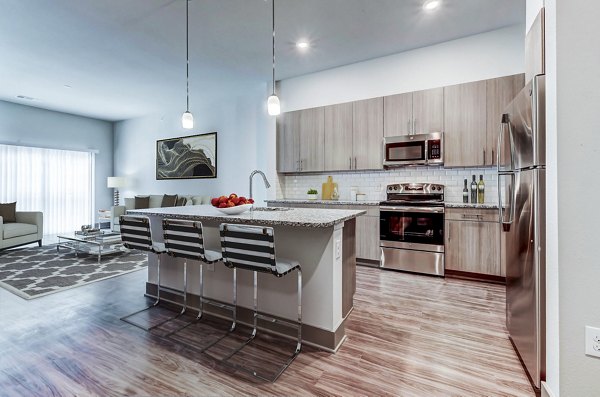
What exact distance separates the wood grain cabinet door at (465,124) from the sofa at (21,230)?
6.94 meters

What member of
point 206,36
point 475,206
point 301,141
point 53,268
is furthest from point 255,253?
point 53,268

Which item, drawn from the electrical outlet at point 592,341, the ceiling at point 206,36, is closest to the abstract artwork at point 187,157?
the ceiling at point 206,36

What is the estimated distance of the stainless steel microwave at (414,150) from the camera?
12.8 feet

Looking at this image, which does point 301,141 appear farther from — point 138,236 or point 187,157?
point 187,157

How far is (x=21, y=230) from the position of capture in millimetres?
5160

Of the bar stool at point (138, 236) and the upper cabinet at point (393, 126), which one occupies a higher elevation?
the upper cabinet at point (393, 126)

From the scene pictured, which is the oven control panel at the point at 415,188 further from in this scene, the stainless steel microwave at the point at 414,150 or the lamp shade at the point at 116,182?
the lamp shade at the point at 116,182

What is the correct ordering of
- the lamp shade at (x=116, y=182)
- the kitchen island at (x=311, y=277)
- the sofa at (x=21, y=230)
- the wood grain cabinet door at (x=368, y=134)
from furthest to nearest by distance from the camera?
1. the lamp shade at (x=116, y=182)
2. the sofa at (x=21, y=230)
3. the wood grain cabinet door at (x=368, y=134)
4. the kitchen island at (x=311, y=277)

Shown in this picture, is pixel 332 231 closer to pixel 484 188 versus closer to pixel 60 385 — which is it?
pixel 60 385

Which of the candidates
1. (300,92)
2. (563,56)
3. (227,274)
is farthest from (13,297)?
(563,56)

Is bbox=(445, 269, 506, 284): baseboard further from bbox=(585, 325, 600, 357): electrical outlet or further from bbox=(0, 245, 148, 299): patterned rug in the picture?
bbox=(0, 245, 148, 299): patterned rug

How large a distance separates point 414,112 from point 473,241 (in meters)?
1.84

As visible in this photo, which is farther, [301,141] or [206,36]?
[301,141]

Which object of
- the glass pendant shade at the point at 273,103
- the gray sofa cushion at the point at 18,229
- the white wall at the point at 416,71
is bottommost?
the gray sofa cushion at the point at 18,229
